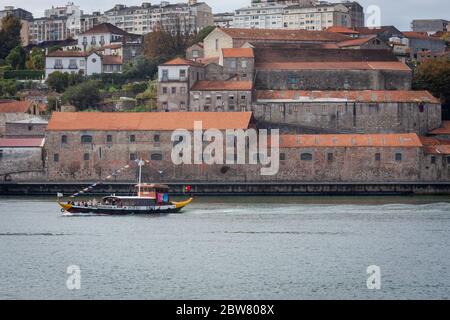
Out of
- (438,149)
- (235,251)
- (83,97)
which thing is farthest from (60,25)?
(235,251)

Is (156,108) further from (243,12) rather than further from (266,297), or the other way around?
(243,12)

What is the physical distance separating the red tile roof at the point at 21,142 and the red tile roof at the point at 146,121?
6.47 ft

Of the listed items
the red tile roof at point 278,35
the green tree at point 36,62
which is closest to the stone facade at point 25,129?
the red tile roof at point 278,35

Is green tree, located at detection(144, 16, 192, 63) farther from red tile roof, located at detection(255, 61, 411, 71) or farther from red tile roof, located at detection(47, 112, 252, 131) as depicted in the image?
red tile roof, located at detection(47, 112, 252, 131)

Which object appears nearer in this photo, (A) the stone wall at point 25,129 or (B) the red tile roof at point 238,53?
(A) the stone wall at point 25,129

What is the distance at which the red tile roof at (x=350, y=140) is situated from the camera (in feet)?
242

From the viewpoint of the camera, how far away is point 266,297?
3816 centimetres

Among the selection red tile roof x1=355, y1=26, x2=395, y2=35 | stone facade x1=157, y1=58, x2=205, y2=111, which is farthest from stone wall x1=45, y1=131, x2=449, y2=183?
red tile roof x1=355, y1=26, x2=395, y2=35

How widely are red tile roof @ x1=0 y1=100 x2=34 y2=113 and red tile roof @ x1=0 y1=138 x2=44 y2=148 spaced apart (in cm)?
637

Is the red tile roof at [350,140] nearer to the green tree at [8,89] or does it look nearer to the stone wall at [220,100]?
the stone wall at [220,100]

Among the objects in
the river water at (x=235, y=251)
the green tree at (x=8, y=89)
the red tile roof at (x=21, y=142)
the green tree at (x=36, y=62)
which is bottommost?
the river water at (x=235, y=251)

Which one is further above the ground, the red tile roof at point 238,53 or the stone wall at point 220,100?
the red tile roof at point 238,53

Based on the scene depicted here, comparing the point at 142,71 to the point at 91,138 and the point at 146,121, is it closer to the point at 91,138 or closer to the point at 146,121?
the point at 146,121

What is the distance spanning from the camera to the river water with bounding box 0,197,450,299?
129ft
